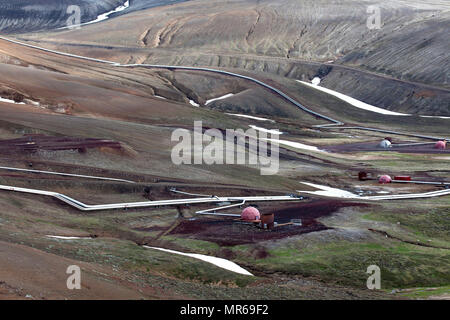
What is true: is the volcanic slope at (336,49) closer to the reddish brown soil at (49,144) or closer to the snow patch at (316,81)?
the snow patch at (316,81)

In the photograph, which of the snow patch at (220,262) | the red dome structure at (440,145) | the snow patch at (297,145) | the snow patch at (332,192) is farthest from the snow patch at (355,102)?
the snow patch at (220,262)

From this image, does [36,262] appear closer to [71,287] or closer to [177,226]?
[71,287]

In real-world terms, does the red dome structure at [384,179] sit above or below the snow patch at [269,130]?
below

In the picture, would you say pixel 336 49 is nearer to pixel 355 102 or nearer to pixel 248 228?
pixel 355 102

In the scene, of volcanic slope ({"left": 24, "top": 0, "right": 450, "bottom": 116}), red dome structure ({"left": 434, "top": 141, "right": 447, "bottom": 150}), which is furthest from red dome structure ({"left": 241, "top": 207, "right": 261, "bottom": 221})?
volcanic slope ({"left": 24, "top": 0, "right": 450, "bottom": 116})

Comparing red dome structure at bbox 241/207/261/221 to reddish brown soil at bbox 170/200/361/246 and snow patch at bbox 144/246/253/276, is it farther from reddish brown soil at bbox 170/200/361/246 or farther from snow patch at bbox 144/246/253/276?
snow patch at bbox 144/246/253/276
